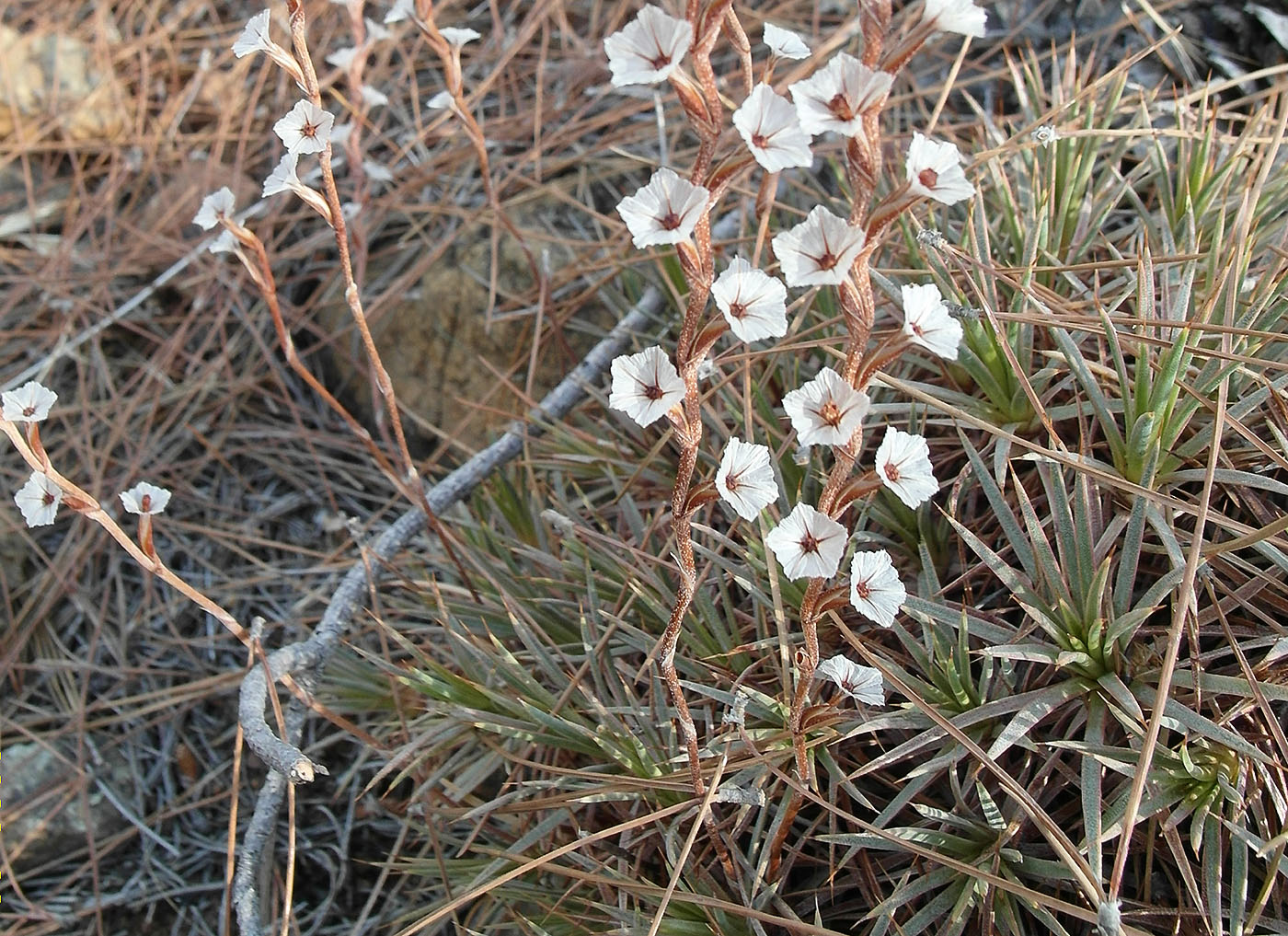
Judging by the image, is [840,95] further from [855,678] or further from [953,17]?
[855,678]

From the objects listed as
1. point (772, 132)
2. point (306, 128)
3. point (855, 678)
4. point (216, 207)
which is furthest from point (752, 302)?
point (216, 207)

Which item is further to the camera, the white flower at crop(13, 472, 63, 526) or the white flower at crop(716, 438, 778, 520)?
the white flower at crop(13, 472, 63, 526)

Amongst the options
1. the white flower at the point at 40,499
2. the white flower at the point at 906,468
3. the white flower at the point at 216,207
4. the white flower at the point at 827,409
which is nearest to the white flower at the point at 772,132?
the white flower at the point at 827,409

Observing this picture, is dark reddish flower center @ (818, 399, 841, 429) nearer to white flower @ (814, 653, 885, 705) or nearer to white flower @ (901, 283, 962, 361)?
white flower @ (901, 283, 962, 361)

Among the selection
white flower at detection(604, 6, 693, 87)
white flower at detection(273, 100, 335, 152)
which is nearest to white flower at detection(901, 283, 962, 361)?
white flower at detection(604, 6, 693, 87)

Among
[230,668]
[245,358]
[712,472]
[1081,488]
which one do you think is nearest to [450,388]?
[245,358]

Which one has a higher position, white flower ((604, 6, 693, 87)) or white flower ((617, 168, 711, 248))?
white flower ((604, 6, 693, 87))
